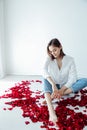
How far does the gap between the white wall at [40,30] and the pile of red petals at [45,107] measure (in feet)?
3.29

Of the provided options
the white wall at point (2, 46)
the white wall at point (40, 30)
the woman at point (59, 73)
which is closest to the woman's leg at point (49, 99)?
the woman at point (59, 73)

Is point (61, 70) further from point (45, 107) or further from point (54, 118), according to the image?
point (54, 118)

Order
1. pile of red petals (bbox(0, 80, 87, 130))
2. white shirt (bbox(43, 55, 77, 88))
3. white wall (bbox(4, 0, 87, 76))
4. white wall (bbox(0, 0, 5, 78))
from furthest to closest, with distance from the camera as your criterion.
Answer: white wall (bbox(0, 0, 5, 78)) → white wall (bbox(4, 0, 87, 76)) → white shirt (bbox(43, 55, 77, 88)) → pile of red petals (bbox(0, 80, 87, 130))

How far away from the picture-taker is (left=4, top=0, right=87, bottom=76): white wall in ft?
13.7

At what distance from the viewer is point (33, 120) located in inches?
95.0

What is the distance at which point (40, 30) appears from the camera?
4.36 metres

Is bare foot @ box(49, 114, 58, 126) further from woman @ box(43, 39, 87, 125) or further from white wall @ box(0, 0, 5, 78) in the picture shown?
white wall @ box(0, 0, 5, 78)

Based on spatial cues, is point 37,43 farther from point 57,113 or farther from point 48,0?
point 57,113

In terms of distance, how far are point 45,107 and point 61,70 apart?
1.76ft

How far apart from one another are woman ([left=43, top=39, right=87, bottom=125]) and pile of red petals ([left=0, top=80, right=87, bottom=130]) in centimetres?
17

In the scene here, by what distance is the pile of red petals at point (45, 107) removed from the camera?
7.46 ft

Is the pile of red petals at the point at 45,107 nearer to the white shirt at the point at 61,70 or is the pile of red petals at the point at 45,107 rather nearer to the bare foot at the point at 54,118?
the bare foot at the point at 54,118

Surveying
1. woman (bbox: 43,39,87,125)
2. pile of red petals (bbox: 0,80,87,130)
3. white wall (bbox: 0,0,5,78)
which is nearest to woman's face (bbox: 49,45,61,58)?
woman (bbox: 43,39,87,125)

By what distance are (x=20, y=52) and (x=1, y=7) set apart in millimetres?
935
